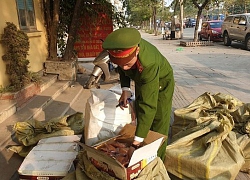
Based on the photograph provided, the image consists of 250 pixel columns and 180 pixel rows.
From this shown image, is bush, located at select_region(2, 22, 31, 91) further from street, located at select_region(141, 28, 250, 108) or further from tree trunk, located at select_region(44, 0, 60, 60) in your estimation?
street, located at select_region(141, 28, 250, 108)

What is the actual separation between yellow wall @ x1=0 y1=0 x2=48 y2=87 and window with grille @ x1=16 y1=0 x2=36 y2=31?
0.16 meters

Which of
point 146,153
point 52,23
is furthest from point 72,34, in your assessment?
point 146,153

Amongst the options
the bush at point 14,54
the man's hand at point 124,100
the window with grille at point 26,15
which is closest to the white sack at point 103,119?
→ the man's hand at point 124,100

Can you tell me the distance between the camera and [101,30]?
7.20 meters

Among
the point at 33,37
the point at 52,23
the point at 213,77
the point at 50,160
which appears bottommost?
the point at 213,77

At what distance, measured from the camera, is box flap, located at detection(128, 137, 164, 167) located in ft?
5.60

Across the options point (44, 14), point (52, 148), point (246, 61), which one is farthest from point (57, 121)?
point (246, 61)

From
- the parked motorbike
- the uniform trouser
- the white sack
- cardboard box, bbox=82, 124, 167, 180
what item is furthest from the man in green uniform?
the parked motorbike

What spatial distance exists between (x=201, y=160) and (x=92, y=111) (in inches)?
43.8

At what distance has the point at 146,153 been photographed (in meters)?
1.83

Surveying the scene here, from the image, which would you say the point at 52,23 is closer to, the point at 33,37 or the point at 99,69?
the point at 33,37

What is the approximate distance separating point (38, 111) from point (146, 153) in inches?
113

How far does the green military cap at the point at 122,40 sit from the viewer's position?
5.56 feet

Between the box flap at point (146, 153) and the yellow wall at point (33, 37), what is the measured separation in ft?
11.1
